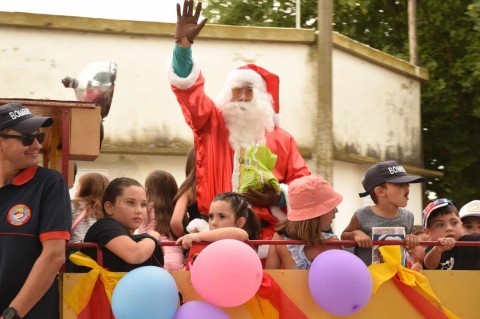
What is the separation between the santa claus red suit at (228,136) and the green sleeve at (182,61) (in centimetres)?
3

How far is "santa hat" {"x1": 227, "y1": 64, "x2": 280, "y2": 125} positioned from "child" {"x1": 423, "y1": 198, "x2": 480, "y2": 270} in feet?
4.44

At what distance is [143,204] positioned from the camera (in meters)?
5.89

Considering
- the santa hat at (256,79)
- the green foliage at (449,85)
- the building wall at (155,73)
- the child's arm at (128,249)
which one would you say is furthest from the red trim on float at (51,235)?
the green foliage at (449,85)

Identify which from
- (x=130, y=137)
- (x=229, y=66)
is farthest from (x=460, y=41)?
(x=130, y=137)

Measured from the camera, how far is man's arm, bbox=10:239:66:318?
500cm

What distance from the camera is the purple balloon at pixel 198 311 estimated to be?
548cm

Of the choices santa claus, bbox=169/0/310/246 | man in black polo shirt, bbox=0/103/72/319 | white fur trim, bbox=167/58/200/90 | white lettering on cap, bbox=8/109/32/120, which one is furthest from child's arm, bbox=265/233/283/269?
white lettering on cap, bbox=8/109/32/120

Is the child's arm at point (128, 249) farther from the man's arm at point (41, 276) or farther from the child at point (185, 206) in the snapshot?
the child at point (185, 206)

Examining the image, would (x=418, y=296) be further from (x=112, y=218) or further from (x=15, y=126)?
(x=15, y=126)

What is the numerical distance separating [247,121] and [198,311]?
2.19m

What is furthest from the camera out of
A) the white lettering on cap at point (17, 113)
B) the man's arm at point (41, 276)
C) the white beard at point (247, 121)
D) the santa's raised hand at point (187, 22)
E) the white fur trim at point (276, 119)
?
the white fur trim at point (276, 119)

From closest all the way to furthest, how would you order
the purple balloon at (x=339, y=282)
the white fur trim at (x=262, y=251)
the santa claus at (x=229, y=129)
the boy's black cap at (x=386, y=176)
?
the purple balloon at (x=339, y=282), the white fur trim at (x=262, y=251), the boy's black cap at (x=386, y=176), the santa claus at (x=229, y=129)

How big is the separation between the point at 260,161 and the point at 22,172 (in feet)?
6.95

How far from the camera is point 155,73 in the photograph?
14102mm
